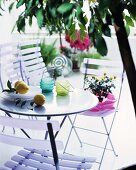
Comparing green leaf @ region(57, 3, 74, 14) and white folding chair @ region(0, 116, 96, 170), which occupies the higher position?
green leaf @ region(57, 3, 74, 14)

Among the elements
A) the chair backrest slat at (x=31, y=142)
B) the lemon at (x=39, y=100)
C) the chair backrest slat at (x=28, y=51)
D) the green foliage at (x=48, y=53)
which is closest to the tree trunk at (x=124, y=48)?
the chair backrest slat at (x=31, y=142)

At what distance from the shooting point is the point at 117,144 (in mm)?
3322

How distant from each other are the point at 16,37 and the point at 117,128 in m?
3.46

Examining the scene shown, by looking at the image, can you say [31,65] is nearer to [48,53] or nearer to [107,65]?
[107,65]

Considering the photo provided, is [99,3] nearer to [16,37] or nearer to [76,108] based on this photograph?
[76,108]

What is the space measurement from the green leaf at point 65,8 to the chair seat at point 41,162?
4.65ft

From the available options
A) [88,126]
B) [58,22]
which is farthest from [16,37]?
[58,22]

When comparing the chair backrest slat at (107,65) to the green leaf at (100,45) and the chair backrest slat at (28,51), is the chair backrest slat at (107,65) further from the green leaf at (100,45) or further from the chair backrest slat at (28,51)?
the green leaf at (100,45)

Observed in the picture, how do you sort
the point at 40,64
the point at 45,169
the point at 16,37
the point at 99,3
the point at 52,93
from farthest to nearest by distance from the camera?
the point at 16,37
the point at 40,64
the point at 52,93
the point at 45,169
the point at 99,3

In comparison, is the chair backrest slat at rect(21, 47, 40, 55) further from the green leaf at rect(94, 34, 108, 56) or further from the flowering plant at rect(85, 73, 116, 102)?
the green leaf at rect(94, 34, 108, 56)

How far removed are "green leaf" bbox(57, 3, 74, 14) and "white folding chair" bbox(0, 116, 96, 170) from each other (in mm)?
880

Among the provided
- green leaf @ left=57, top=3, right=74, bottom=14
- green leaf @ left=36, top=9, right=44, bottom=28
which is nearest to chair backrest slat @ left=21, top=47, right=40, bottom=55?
green leaf @ left=36, top=9, right=44, bottom=28

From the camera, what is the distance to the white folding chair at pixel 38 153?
1593 millimetres

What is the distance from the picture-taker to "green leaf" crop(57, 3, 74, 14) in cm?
77
